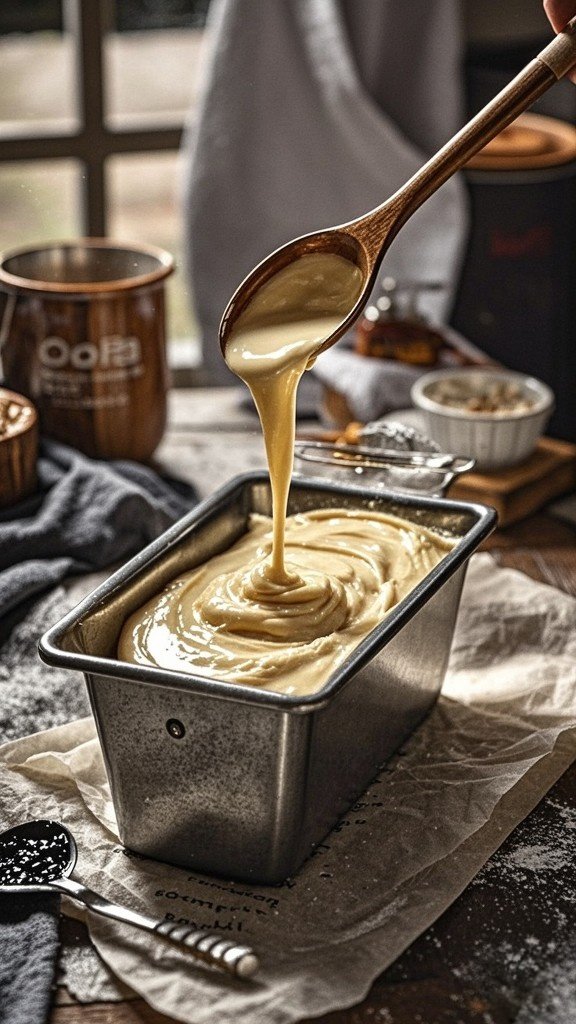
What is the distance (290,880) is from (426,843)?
0.36 ft

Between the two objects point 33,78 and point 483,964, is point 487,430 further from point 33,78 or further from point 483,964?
point 33,78

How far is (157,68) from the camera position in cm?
256

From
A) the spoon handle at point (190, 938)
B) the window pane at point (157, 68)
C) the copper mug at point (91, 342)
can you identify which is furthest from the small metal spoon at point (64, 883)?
the window pane at point (157, 68)

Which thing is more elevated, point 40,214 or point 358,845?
point 358,845

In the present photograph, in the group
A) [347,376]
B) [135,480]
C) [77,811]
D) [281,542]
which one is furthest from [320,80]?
[77,811]

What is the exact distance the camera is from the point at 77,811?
3.56 feet

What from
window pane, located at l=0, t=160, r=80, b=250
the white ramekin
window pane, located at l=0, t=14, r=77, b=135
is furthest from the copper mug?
window pane, located at l=0, t=160, r=80, b=250

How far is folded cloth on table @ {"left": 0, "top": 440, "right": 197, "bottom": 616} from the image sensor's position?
1.42 m

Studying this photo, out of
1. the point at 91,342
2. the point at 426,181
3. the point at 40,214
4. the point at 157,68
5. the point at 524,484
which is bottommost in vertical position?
the point at 40,214

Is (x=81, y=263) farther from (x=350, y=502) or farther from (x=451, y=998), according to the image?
(x=451, y=998)

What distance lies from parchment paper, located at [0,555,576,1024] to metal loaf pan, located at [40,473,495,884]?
0.03m

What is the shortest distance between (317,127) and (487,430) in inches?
29.3

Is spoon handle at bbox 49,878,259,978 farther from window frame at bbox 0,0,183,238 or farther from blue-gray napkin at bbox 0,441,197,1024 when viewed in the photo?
window frame at bbox 0,0,183,238

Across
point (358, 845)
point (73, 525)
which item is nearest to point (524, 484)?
point (73, 525)
